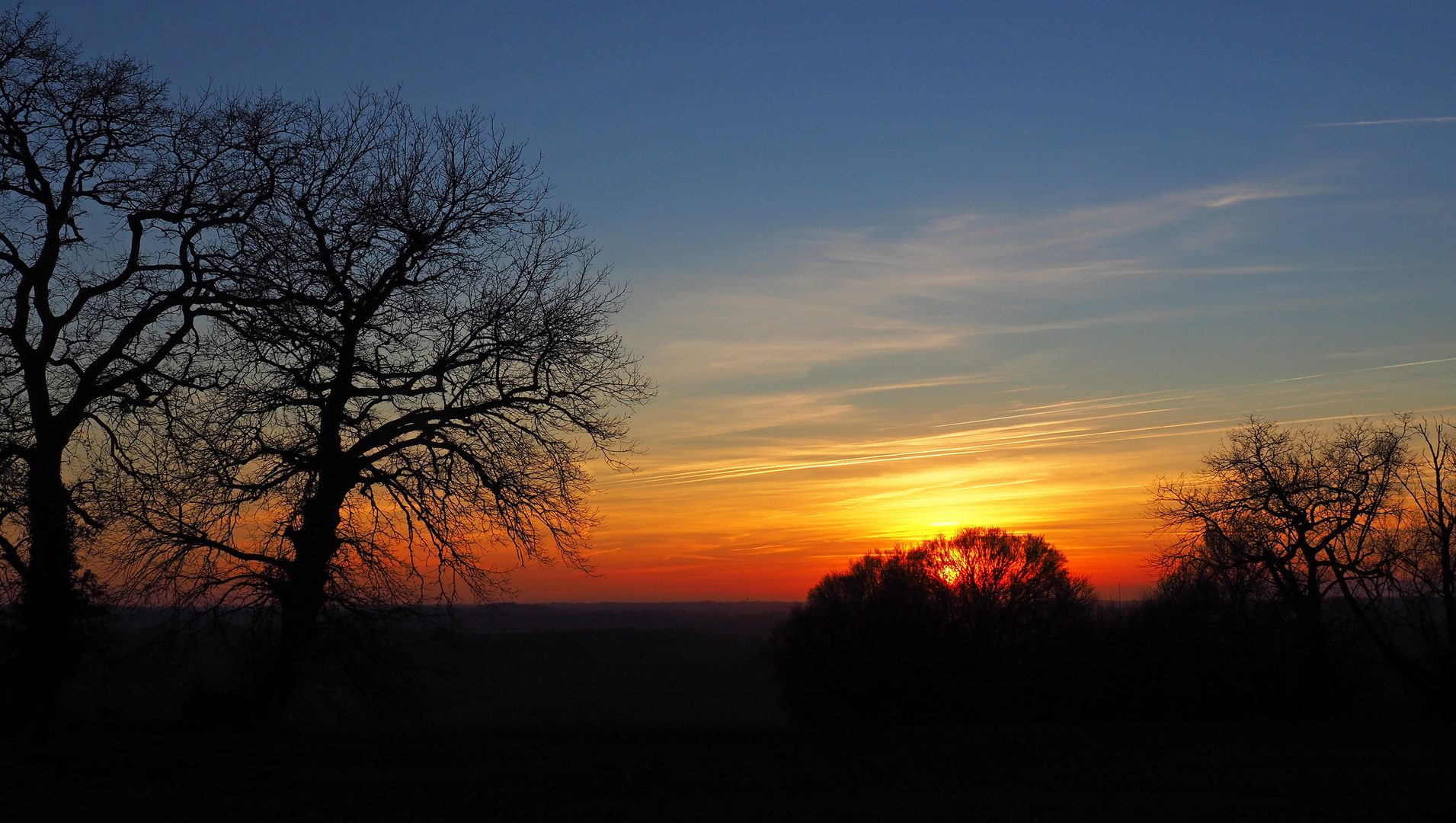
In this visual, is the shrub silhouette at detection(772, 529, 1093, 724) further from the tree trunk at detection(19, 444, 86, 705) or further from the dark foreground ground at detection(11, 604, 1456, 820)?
the tree trunk at detection(19, 444, 86, 705)

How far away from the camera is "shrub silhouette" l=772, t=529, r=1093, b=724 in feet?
104

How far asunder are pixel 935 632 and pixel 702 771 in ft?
76.5

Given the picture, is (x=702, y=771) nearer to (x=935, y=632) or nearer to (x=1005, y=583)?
(x=935, y=632)

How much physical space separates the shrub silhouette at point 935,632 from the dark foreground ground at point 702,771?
13.2 m

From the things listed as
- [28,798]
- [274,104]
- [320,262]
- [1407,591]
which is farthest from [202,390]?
[1407,591]

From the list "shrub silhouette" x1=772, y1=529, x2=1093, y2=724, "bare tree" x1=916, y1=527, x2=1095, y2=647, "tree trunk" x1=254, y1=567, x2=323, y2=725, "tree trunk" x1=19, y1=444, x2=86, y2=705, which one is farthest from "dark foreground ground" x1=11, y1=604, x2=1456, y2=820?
"bare tree" x1=916, y1=527, x2=1095, y2=647

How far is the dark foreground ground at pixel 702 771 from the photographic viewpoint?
9.55 m

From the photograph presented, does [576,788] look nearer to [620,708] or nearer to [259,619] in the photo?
[259,619]

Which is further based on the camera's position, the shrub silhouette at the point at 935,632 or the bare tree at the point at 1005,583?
the bare tree at the point at 1005,583

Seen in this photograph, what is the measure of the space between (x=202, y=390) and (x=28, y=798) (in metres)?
8.31

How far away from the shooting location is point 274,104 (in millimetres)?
16703

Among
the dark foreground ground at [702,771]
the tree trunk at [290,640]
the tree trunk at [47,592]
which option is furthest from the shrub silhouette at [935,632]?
the tree trunk at [47,592]

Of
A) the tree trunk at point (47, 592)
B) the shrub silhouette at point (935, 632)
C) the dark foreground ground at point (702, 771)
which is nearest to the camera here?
the dark foreground ground at point (702, 771)

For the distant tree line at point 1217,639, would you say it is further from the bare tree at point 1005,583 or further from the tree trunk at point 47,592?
the tree trunk at point 47,592
